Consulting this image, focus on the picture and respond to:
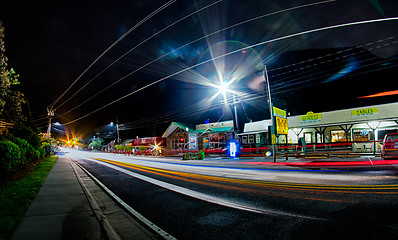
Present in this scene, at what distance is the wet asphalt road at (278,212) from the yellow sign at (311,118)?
19.6 metres

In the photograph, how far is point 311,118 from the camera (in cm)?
2478

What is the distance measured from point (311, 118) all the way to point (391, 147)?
1282cm

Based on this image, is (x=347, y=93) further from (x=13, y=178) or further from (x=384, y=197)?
(x=13, y=178)

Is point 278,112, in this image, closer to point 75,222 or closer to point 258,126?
point 258,126

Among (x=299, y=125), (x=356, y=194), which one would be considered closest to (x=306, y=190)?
(x=356, y=194)

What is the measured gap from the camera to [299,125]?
26141 millimetres

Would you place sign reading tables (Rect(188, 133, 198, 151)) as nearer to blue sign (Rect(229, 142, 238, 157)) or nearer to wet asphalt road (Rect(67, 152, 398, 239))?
blue sign (Rect(229, 142, 238, 157))

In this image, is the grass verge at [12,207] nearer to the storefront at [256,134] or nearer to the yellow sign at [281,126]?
the yellow sign at [281,126]

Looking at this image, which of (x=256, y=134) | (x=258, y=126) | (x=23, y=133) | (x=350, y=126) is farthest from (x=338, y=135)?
(x=23, y=133)

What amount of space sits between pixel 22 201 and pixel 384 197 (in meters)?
9.77

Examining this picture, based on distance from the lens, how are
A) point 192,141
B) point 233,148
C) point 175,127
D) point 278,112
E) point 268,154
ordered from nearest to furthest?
1. point 278,112
2. point 268,154
3. point 233,148
4. point 192,141
5. point 175,127

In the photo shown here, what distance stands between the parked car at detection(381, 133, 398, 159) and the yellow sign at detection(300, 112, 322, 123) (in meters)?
11.9

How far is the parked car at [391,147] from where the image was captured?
1212cm

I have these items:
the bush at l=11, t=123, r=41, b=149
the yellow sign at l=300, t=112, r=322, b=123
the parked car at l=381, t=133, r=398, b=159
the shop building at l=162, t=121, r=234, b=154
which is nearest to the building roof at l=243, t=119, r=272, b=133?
the shop building at l=162, t=121, r=234, b=154
